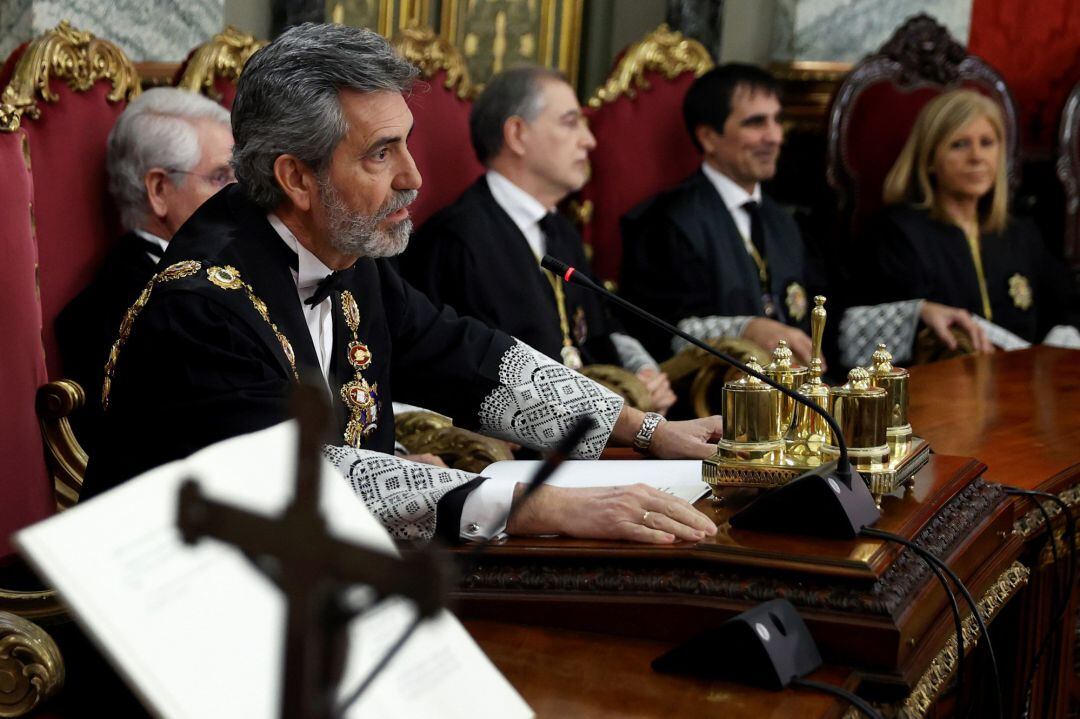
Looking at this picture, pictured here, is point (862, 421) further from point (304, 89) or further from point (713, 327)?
point (713, 327)

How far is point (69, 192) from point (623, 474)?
137cm

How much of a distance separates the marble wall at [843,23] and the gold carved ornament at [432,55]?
207 centimetres

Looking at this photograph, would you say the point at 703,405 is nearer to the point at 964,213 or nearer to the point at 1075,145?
the point at 964,213

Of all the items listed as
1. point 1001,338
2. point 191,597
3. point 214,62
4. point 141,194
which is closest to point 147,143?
point 141,194

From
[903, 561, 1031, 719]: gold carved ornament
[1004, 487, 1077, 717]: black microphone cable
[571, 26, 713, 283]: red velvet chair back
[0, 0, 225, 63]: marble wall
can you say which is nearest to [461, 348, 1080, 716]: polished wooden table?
[903, 561, 1031, 719]: gold carved ornament

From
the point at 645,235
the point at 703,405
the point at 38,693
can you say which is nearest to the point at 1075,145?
the point at 645,235

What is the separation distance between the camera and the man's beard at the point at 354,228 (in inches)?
77.4

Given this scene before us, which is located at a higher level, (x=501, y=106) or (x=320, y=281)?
(x=501, y=106)

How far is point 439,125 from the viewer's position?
369cm

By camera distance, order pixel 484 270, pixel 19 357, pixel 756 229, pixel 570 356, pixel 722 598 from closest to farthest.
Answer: pixel 722 598, pixel 19 357, pixel 484 270, pixel 570 356, pixel 756 229

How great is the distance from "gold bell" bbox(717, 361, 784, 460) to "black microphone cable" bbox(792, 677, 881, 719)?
420 mm

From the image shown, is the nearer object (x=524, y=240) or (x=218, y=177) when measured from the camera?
(x=218, y=177)

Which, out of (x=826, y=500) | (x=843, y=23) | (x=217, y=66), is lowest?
(x=826, y=500)

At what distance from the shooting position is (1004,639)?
2.29 meters
